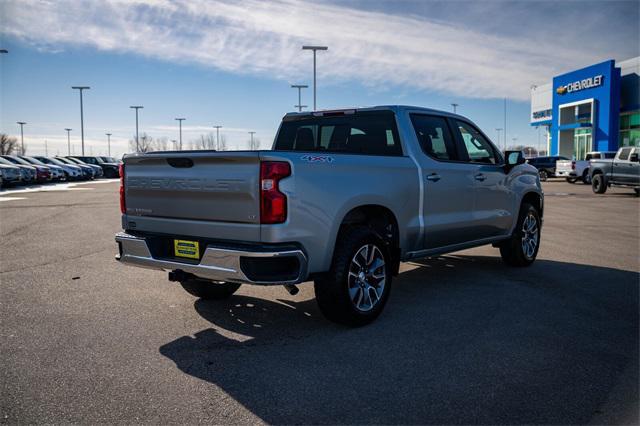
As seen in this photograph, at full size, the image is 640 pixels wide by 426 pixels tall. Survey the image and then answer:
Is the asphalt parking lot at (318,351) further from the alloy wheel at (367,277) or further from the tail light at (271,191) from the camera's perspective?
the tail light at (271,191)

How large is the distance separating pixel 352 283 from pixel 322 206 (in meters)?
0.83

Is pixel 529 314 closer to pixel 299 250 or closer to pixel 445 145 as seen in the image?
pixel 445 145

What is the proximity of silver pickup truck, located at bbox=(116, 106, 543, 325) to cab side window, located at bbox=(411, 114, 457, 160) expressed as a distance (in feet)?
0.06

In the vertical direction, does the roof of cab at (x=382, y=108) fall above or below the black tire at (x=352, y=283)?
above

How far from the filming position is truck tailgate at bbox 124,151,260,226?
4152mm

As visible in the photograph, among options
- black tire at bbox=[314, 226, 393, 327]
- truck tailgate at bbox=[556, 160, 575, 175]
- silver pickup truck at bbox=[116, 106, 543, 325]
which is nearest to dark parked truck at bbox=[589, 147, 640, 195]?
truck tailgate at bbox=[556, 160, 575, 175]

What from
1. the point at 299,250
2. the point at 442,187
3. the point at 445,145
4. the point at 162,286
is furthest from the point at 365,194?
the point at 162,286

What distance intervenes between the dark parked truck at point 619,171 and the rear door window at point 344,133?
18869mm

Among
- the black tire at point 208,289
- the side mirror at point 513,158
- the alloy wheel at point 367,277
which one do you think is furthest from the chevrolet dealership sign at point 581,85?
the black tire at point 208,289

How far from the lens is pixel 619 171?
21875 mm

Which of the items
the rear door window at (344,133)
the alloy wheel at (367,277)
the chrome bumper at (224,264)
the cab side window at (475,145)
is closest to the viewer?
the chrome bumper at (224,264)

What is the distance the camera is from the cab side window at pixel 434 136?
588 centimetres

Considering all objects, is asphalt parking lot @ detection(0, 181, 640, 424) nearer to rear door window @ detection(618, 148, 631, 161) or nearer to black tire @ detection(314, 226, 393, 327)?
black tire @ detection(314, 226, 393, 327)

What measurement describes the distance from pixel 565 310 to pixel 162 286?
4.33m
